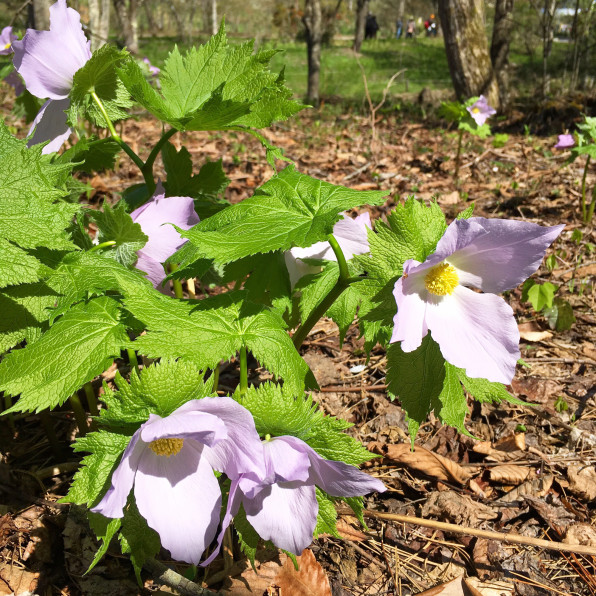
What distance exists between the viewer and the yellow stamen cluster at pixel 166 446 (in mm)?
934

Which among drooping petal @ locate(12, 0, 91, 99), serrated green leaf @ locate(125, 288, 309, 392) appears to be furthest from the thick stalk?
drooping petal @ locate(12, 0, 91, 99)

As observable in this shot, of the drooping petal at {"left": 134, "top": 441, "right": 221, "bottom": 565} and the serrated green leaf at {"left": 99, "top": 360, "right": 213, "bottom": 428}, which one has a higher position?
the serrated green leaf at {"left": 99, "top": 360, "right": 213, "bottom": 428}

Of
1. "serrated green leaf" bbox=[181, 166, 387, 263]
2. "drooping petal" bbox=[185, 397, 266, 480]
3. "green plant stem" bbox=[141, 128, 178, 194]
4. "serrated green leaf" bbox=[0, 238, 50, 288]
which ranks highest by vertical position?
"green plant stem" bbox=[141, 128, 178, 194]

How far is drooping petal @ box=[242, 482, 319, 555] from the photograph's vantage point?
96 cm

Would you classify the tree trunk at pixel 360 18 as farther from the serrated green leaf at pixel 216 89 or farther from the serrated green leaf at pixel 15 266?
the serrated green leaf at pixel 15 266

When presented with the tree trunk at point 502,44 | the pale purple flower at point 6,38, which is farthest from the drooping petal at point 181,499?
the tree trunk at point 502,44

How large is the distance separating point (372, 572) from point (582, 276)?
7.07 feet

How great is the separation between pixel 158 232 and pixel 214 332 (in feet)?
1.32

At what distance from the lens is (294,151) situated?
5.35 meters

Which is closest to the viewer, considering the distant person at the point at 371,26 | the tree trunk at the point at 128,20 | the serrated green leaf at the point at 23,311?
the serrated green leaf at the point at 23,311

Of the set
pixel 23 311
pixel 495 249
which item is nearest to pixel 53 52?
pixel 23 311

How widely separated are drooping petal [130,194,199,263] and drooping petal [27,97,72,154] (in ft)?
1.03

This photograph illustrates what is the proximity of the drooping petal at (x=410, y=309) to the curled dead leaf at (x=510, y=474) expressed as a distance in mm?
910

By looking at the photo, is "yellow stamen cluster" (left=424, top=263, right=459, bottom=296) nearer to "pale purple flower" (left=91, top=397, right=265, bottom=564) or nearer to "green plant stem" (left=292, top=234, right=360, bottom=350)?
"green plant stem" (left=292, top=234, right=360, bottom=350)
